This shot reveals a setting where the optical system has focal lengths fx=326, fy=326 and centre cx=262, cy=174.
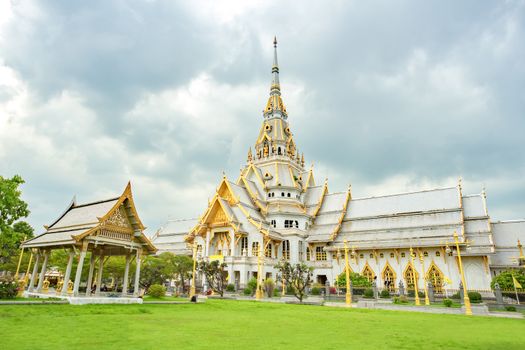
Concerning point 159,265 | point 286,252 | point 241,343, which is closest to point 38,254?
point 159,265

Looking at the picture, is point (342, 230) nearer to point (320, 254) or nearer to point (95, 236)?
point (320, 254)

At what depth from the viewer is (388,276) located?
33125 millimetres

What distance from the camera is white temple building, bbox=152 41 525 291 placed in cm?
3084

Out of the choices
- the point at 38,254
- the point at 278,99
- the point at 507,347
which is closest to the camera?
the point at 507,347

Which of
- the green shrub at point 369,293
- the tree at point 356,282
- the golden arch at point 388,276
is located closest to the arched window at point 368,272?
the golden arch at point 388,276

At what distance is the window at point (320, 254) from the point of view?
1494 inches

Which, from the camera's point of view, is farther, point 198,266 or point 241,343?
point 198,266

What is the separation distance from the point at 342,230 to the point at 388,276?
7379 mm

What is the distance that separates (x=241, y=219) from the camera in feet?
125

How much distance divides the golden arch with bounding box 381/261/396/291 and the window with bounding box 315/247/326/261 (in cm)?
689

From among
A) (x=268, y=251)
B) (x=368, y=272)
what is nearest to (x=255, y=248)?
(x=268, y=251)

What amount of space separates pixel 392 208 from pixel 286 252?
13453 mm

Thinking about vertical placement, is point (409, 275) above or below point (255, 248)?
below

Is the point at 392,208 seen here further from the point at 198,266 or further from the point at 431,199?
the point at 198,266
